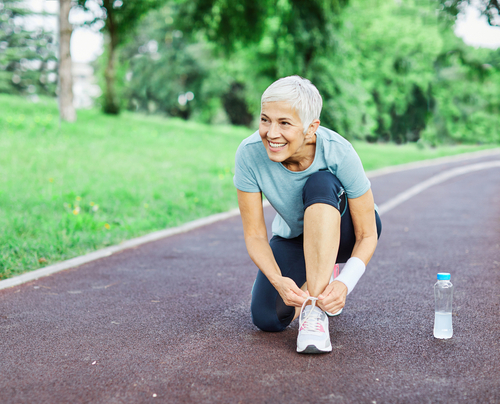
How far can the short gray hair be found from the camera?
290 centimetres

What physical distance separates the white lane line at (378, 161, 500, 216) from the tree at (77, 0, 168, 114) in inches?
520

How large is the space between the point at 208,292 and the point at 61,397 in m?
1.95

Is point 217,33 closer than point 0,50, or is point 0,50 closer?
point 217,33

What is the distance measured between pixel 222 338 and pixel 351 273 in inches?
35.4

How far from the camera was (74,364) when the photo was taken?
9.66 ft

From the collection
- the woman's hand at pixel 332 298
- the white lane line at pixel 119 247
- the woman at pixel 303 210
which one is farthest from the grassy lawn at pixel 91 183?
the woman's hand at pixel 332 298

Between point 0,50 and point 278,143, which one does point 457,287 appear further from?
point 0,50

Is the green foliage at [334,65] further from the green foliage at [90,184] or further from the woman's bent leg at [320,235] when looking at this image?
the woman's bent leg at [320,235]

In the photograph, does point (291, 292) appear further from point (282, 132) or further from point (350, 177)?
point (282, 132)

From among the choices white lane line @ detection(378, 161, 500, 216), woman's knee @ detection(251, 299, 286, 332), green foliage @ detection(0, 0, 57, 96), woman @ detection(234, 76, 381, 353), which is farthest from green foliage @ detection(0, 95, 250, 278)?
green foliage @ detection(0, 0, 57, 96)

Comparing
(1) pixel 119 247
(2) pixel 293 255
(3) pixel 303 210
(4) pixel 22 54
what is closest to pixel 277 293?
(2) pixel 293 255

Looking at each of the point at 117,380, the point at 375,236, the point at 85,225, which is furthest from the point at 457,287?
the point at 85,225

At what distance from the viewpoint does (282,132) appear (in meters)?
2.98

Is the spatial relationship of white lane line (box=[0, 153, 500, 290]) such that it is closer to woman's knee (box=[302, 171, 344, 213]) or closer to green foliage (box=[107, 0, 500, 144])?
woman's knee (box=[302, 171, 344, 213])
